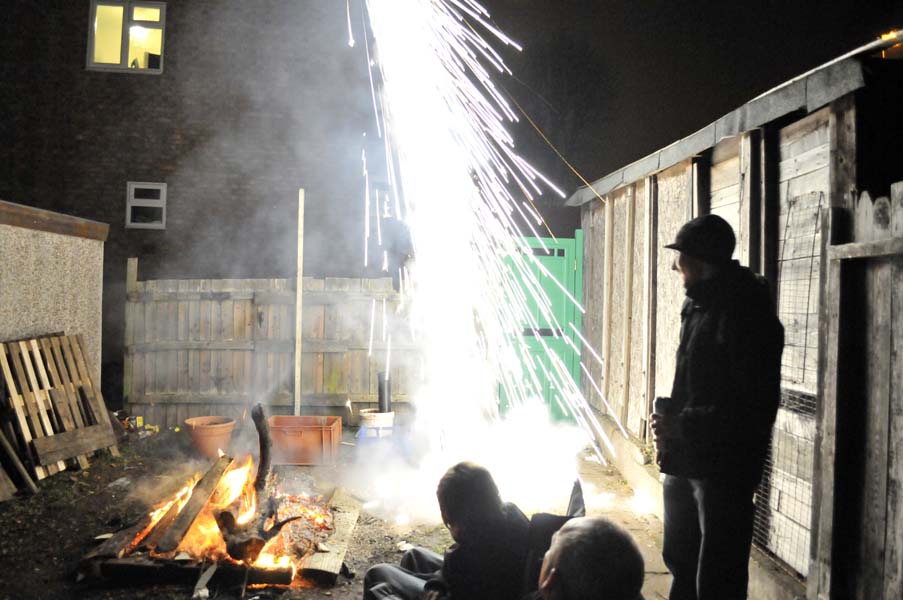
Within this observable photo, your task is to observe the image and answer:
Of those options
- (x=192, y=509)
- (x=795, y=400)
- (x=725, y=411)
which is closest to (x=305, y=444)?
(x=192, y=509)

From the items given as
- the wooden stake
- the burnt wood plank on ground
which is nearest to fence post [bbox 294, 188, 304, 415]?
the burnt wood plank on ground

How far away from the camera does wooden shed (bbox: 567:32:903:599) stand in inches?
Result: 113

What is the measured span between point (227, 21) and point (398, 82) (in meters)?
7.53

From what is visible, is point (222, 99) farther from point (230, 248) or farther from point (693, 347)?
point (693, 347)

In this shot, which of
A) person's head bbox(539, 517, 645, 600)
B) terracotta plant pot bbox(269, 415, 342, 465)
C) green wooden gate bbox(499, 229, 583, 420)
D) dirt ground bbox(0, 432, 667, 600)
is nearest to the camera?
person's head bbox(539, 517, 645, 600)

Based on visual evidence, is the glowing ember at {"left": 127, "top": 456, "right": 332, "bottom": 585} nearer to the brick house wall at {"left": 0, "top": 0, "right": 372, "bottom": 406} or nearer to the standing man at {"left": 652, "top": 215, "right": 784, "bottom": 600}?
the standing man at {"left": 652, "top": 215, "right": 784, "bottom": 600}

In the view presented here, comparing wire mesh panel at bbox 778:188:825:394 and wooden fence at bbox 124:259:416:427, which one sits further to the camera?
wooden fence at bbox 124:259:416:427

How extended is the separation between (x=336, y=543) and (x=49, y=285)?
208 inches

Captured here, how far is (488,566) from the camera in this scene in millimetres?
2502

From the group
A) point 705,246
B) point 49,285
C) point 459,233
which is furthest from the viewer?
point 459,233

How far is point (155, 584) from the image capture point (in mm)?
4293

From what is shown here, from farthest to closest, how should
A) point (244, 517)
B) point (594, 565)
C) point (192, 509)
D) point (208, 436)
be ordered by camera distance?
1. point (208, 436)
2. point (192, 509)
3. point (244, 517)
4. point (594, 565)

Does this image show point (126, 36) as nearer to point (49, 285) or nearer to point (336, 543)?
point (49, 285)

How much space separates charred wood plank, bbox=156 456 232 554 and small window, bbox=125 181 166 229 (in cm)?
867
